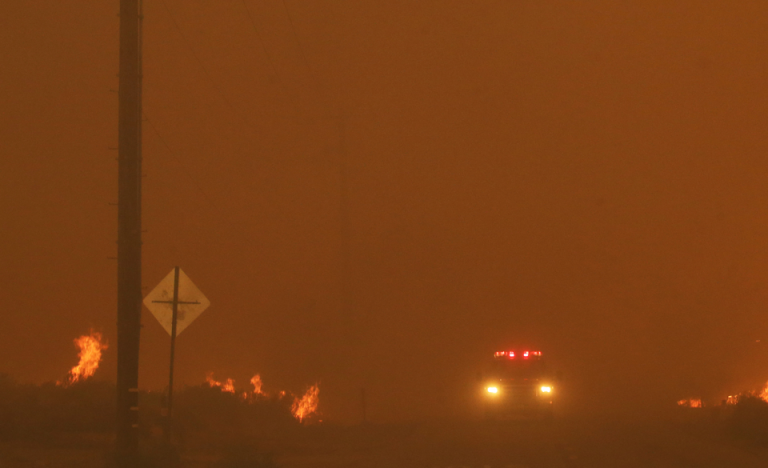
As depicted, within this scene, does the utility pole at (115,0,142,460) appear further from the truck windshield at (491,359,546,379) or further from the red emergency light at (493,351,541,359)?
the red emergency light at (493,351,541,359)

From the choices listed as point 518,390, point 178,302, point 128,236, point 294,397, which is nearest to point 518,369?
point 518,390

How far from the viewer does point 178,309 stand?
13.6 m

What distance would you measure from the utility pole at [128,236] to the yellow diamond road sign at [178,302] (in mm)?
501

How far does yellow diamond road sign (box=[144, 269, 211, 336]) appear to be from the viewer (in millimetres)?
13359

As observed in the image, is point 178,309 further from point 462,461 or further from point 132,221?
→ point 462,461

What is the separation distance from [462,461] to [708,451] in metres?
5.60

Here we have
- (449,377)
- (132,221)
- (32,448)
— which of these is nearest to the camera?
(132,221)

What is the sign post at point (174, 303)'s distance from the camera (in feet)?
43.8

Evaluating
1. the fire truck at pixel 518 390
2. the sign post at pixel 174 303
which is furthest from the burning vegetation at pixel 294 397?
the sign post at pixel 174 303

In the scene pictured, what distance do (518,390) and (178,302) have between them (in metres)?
15.3

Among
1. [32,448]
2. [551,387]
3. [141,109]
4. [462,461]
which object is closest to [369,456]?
[462,461]

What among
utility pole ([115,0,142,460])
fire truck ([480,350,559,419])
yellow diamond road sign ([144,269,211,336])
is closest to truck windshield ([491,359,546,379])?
fire truck ([480,350,559,419])

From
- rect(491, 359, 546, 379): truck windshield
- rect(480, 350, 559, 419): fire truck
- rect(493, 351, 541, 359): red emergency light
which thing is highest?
rect(493, 351, 541, 359): red emergency light

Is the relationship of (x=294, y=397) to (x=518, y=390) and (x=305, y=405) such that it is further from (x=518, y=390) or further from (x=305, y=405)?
(x=518, y=390)
